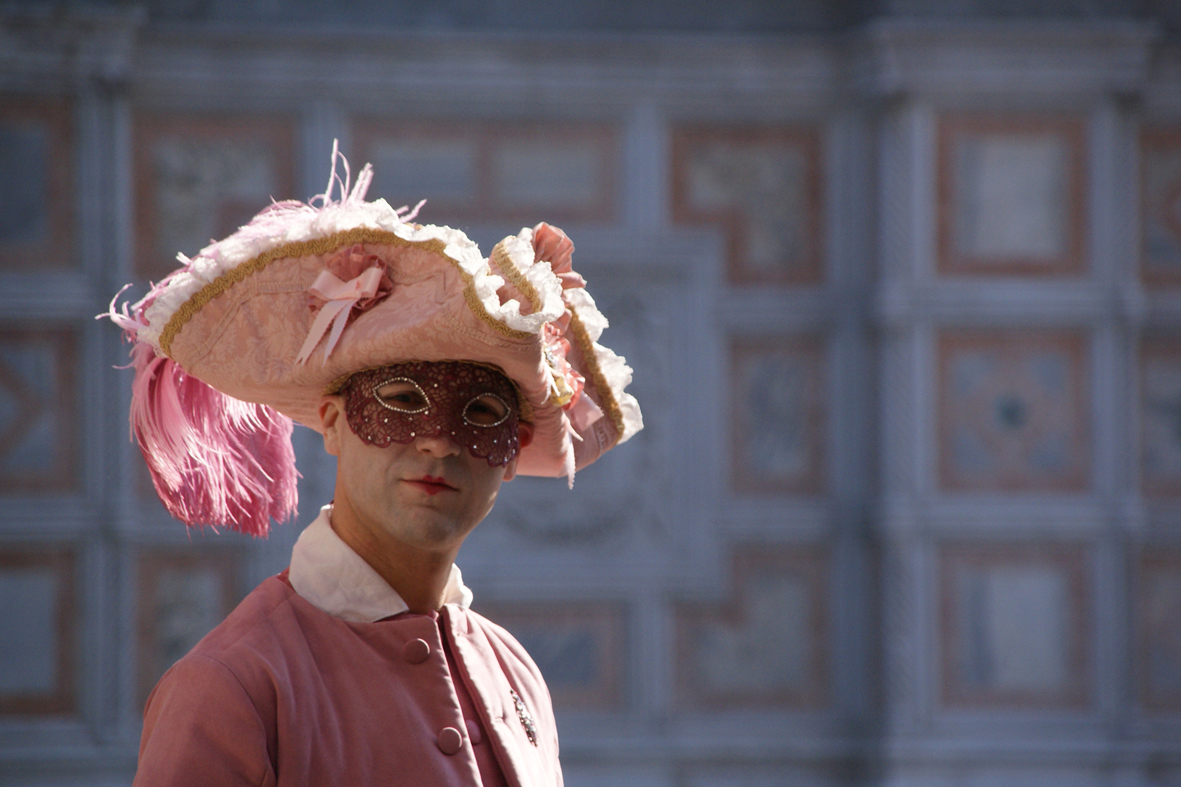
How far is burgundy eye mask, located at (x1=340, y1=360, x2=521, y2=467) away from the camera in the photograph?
1.51 m

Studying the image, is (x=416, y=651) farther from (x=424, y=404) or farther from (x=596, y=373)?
(x=596, y=373)

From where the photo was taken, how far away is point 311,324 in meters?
1.51

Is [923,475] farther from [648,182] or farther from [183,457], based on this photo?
[183,457]

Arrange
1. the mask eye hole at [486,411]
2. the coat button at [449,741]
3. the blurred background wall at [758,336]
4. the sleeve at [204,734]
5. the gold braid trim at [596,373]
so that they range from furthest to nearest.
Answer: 1. the blurred background wall at [758,336]
2. the gold braid trim at [596,373]
3. the mask eye hole at [486,411]
4. the coat button at [449,741]
5. the sleeve at [204,734]

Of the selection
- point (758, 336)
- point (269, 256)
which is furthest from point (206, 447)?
point (758, 336)

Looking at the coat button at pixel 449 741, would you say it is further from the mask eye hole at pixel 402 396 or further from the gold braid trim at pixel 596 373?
the gold braid trim at pixel 596 373

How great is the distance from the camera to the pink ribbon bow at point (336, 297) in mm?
1454

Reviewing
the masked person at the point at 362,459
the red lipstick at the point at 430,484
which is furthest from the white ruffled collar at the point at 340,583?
the red lipstick at the point at 430,484

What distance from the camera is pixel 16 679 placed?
4.46 metres

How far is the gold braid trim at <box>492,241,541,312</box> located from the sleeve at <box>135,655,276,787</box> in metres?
0.50

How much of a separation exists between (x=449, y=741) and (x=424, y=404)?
1.22 ft

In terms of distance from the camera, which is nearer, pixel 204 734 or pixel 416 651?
pixel 204 734

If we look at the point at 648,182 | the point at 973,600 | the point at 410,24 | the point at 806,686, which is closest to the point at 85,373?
the point at 410,24

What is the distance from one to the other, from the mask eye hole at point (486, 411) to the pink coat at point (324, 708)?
0.23 m
